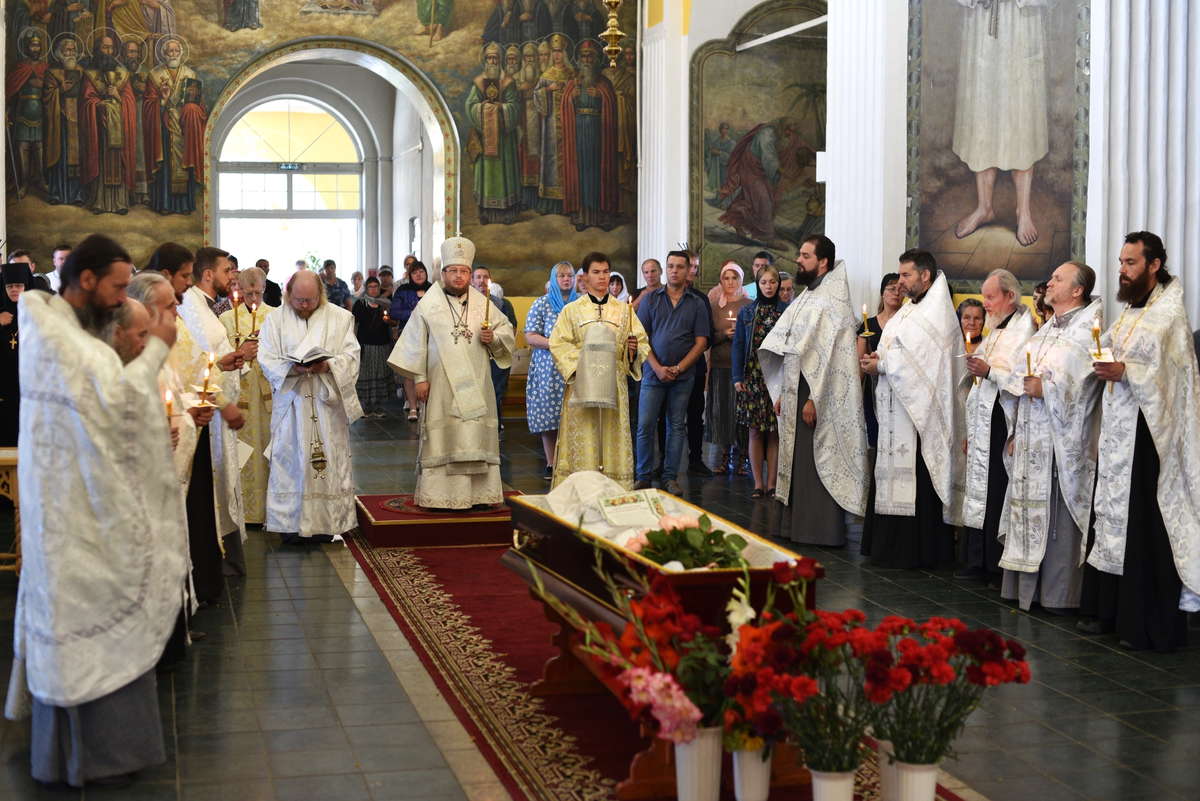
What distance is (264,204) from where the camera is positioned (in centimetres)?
2573

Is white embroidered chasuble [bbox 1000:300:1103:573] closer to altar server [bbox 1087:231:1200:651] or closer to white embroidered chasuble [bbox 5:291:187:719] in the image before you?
altar server [bbox 1087:231:1200:651]

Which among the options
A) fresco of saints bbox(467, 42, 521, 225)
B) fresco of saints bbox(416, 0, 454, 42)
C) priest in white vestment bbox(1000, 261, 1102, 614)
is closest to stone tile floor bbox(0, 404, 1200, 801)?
priest in white vestment bbox(1000, 261, 1102, 614)

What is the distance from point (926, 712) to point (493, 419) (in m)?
5.08

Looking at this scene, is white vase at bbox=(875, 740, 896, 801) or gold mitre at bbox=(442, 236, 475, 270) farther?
gold mitre at bbox=(442, 236, 475, 270)

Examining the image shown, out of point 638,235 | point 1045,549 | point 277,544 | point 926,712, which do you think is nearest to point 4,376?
point 277,544

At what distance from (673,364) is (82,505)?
6.37 meters

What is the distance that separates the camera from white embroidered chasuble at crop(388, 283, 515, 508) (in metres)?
7.88

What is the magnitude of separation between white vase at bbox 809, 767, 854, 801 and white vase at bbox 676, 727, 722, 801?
0.30 metres

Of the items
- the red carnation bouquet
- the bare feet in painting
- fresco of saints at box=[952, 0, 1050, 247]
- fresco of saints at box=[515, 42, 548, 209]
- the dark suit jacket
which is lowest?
the red carnation bouquet

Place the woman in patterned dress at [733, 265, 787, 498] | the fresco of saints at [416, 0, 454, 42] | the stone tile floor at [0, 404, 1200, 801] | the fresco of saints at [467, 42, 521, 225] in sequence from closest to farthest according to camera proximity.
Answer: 1. the stone tile floor at [0, 404, 1200, 801]
2. the woman in patterned dress at [733, 265, 787, 498]
3. the fresco of saints at [416, 0, 454, 42]
4. the fresco of saints at [467, 42, 521, 225]

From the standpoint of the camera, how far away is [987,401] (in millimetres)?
6613

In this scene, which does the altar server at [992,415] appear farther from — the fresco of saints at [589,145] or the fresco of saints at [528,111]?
the fresco of saints at [528,111]

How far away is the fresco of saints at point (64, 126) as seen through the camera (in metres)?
14.3

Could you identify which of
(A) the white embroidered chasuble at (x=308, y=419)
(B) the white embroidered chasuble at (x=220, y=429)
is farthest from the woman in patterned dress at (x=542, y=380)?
(B) the white embroidered chasuble at (x=220, y=429)
